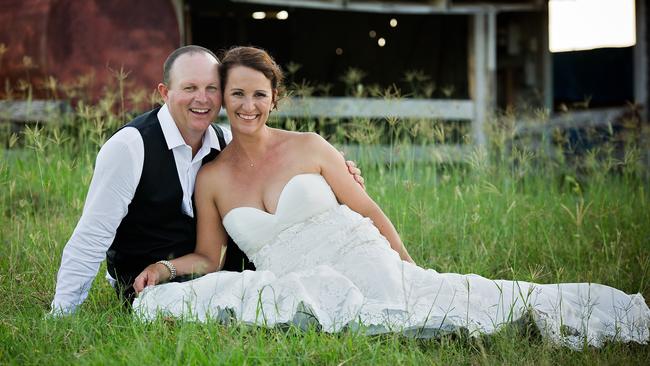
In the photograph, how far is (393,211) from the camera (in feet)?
19.2

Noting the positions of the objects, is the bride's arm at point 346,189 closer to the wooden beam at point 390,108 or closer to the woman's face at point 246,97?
the woman's face at point 246,97

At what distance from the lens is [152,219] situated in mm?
4156

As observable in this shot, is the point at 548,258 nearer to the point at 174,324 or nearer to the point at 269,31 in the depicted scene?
the point at 174,324

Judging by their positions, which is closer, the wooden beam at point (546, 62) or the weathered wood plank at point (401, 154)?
the weathered wood plank at point (401, 154)

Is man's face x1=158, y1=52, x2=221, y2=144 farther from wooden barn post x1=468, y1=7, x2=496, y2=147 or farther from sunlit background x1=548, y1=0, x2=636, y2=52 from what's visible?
sunlit background x1=548, y1=0, x2=636, y2=52

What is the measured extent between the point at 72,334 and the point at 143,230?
73 cm

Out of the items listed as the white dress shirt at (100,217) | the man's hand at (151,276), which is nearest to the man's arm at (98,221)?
the white dress shirt at (100,217)

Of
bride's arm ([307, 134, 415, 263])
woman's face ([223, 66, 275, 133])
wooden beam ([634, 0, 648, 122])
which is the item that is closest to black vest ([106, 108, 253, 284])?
woman's face ([223, 66, 275, 133])

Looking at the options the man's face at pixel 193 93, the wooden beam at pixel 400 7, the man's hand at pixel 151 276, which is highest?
the wooden beam at pixel 400 7

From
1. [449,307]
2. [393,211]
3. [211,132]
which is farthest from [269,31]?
[449,307]

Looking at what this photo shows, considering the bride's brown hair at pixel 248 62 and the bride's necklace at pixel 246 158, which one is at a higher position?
the bride's brown hair at pixel 248 62

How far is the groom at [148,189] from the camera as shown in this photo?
3.95 metres

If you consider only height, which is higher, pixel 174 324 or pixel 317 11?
pixel 317 11

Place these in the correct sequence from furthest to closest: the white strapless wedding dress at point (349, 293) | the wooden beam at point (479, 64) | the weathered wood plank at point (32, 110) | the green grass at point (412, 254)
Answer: the wooden beam at point (479, 64) < the weathered wood plank at point (32, 110) < the white strapless wedding dress at point (349, 293) < the green grass at point (412, 254)
